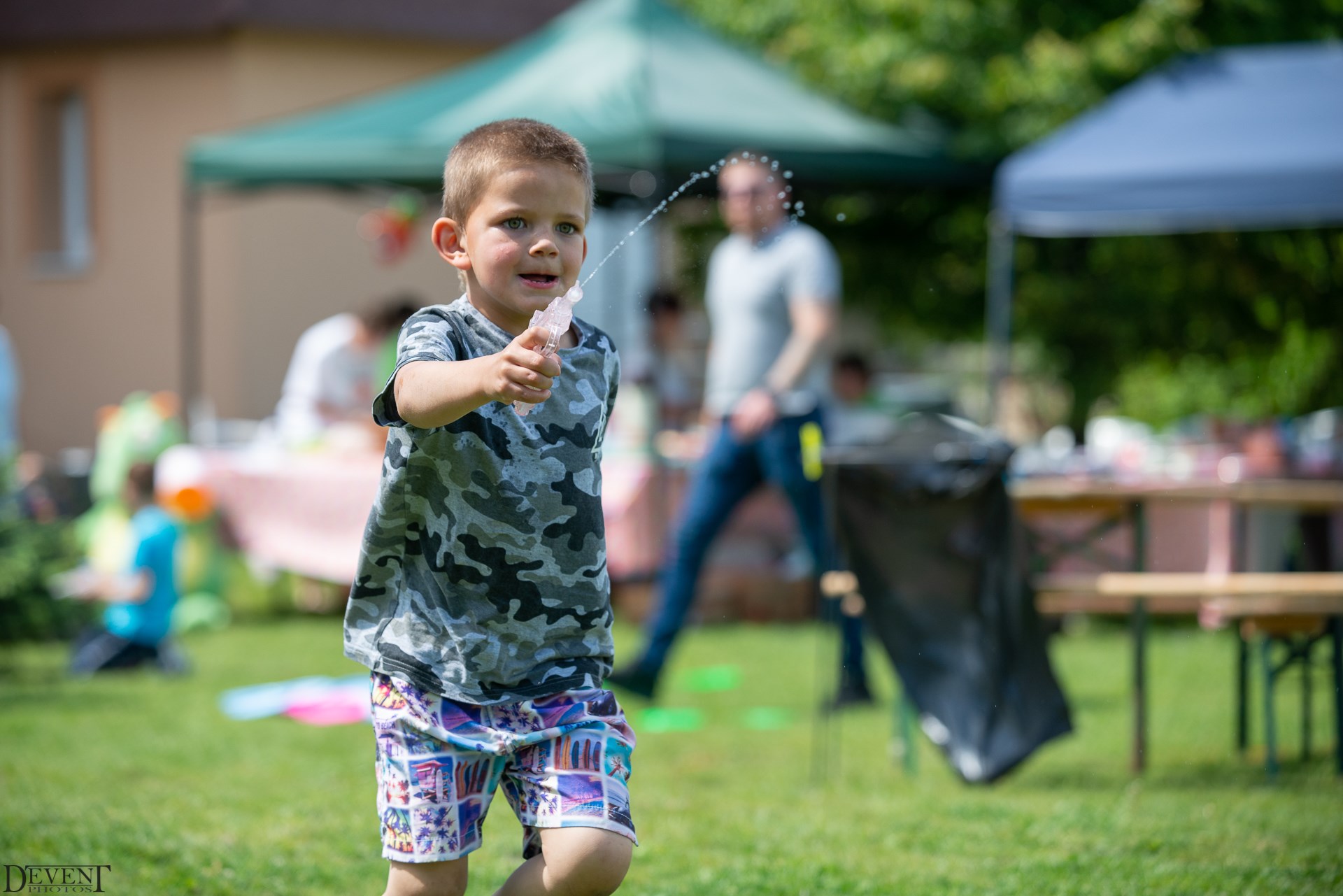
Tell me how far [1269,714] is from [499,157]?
357 centimetres

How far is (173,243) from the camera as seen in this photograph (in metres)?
17.3

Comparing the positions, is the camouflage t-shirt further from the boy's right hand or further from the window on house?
the window on house

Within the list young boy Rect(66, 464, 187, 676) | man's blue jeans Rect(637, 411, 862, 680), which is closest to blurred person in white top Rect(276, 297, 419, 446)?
young boy Rect(66, 464, 187, 676)

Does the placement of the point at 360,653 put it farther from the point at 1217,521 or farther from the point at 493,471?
the point at 1217,521

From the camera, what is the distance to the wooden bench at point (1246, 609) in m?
5.19

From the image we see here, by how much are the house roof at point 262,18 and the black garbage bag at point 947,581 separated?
42.8 ft

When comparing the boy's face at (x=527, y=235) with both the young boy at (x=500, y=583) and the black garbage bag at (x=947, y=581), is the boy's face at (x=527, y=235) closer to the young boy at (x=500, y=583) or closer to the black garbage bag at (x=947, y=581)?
the young boy at (x=500, y=583)

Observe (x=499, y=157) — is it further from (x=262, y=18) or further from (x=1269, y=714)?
(x=262, y=18)

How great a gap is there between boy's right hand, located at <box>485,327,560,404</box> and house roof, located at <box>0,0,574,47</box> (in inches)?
594

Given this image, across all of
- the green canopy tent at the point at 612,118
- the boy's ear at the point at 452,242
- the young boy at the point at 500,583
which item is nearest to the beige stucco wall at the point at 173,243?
the green canopy tent at the point at 612,118

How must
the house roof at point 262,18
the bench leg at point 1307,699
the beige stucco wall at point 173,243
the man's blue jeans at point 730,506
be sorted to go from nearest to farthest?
the bench leg at point 1307,699 < the man's blue jeans at point 730,506 < the house roof at point 262,18 < the beige stucco wall at point 173,243

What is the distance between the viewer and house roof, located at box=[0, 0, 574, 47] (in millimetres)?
16672

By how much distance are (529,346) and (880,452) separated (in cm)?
305

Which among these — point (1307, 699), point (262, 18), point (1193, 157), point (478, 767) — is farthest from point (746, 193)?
point (262, 18)
